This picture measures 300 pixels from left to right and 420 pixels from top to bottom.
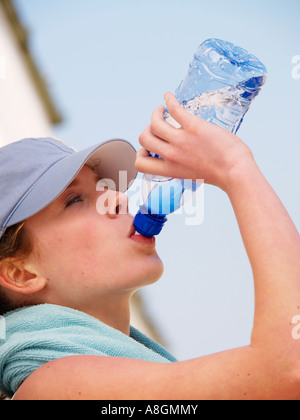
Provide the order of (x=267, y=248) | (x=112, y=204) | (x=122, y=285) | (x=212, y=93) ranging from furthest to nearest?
(x=212, y=93) → (x=112, y=204) → (x=122, y=285) → (x=267, y=248)

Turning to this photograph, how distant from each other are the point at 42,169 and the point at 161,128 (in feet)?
1.54

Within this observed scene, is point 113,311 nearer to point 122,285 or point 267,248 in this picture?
point 122,285

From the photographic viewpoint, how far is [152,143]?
4.30 feet

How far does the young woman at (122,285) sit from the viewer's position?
106cm

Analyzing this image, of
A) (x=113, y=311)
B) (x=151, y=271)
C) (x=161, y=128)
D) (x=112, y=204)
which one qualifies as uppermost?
(x=161, y=128)

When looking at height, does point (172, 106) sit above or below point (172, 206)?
above

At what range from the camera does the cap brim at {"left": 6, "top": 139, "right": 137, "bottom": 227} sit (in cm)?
151

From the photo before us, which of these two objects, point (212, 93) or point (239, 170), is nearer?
point (239, 170)

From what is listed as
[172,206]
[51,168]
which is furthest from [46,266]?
[172,206]

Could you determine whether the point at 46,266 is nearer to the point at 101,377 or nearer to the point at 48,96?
the point at 101,377

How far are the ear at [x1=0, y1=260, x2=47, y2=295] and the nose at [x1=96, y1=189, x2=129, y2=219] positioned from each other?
0.78ft

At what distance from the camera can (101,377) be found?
117 cm

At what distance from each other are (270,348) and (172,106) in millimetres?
535

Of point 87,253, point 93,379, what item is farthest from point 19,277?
point 93,379
